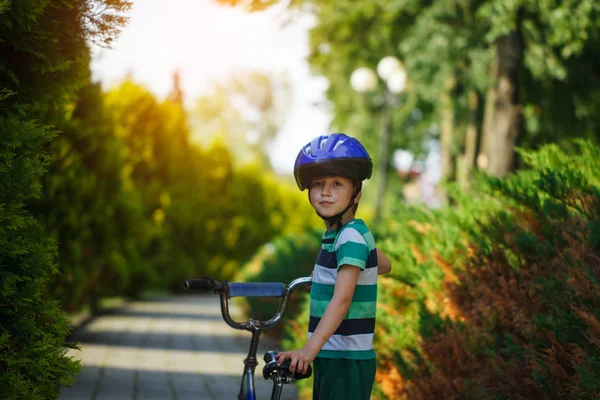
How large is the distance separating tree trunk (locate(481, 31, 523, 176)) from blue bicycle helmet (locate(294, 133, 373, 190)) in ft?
30.8

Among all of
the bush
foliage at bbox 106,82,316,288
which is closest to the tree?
foliage at bbox 106,82,316,288

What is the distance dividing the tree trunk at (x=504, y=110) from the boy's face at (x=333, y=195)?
370 inches

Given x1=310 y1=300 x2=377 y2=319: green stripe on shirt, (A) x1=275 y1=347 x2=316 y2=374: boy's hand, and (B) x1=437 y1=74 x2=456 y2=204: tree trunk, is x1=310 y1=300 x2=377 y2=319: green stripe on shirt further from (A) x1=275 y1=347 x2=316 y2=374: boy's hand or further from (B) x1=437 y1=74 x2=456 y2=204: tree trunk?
(B) x1=437 y1=74 x2=456 y2=204: tree trunk

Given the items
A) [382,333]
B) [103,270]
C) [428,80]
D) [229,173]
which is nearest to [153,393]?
[382,333]

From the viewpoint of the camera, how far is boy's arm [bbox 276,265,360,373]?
2.90m

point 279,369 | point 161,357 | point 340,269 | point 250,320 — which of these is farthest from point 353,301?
point 161,357

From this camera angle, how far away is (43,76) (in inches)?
160

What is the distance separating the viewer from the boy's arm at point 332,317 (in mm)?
2902

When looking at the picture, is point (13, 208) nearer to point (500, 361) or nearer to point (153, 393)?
point (500, 361)

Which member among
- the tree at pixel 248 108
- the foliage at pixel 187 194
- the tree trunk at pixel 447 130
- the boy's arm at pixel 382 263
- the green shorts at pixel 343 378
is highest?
the tree at pixel 248 108

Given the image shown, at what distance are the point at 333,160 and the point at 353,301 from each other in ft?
1.84

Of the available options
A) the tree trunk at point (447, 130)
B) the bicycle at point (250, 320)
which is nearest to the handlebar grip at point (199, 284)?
the bicycle at point (250, 320)

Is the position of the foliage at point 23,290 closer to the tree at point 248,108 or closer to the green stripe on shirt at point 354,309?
the green stripe on shirt at point 354,309

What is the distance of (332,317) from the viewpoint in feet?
10.0
